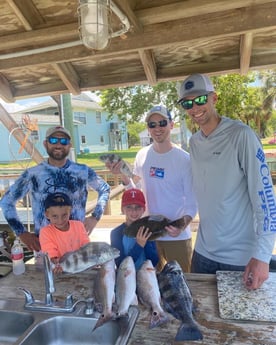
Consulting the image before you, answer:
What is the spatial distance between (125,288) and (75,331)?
332 mm

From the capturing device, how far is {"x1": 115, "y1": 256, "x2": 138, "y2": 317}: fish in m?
1.35

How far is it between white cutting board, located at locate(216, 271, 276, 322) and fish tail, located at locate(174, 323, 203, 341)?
181 mm

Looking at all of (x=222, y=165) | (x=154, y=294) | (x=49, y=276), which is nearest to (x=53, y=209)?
(x=49, y=276)

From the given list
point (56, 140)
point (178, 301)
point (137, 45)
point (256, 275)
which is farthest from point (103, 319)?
point (137, 45)

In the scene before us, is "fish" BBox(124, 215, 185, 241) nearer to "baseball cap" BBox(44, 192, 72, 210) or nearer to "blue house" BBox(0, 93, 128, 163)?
"baseball cap" BBox(44, 192, 72, 210)

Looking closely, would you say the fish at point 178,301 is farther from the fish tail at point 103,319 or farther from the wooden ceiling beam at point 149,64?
the wooden ceiling beam at point 149,64

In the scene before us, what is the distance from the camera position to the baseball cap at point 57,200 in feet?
6.94

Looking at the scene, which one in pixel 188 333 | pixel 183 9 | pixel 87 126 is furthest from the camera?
pixel 87 126

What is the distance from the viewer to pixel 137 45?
2.06 meters

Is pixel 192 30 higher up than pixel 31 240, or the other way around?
pixel 192 30

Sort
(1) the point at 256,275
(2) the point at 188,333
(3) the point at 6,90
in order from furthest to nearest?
(3) the point at 6,90 → (1) the point at 256,275 → (2) the point at 188,333

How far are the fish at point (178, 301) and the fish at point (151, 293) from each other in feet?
0.11

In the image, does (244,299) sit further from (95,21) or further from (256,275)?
(95,21)

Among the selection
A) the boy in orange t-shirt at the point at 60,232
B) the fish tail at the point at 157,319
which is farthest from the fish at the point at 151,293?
the boy in orange t-shirt at the point at 60,232
